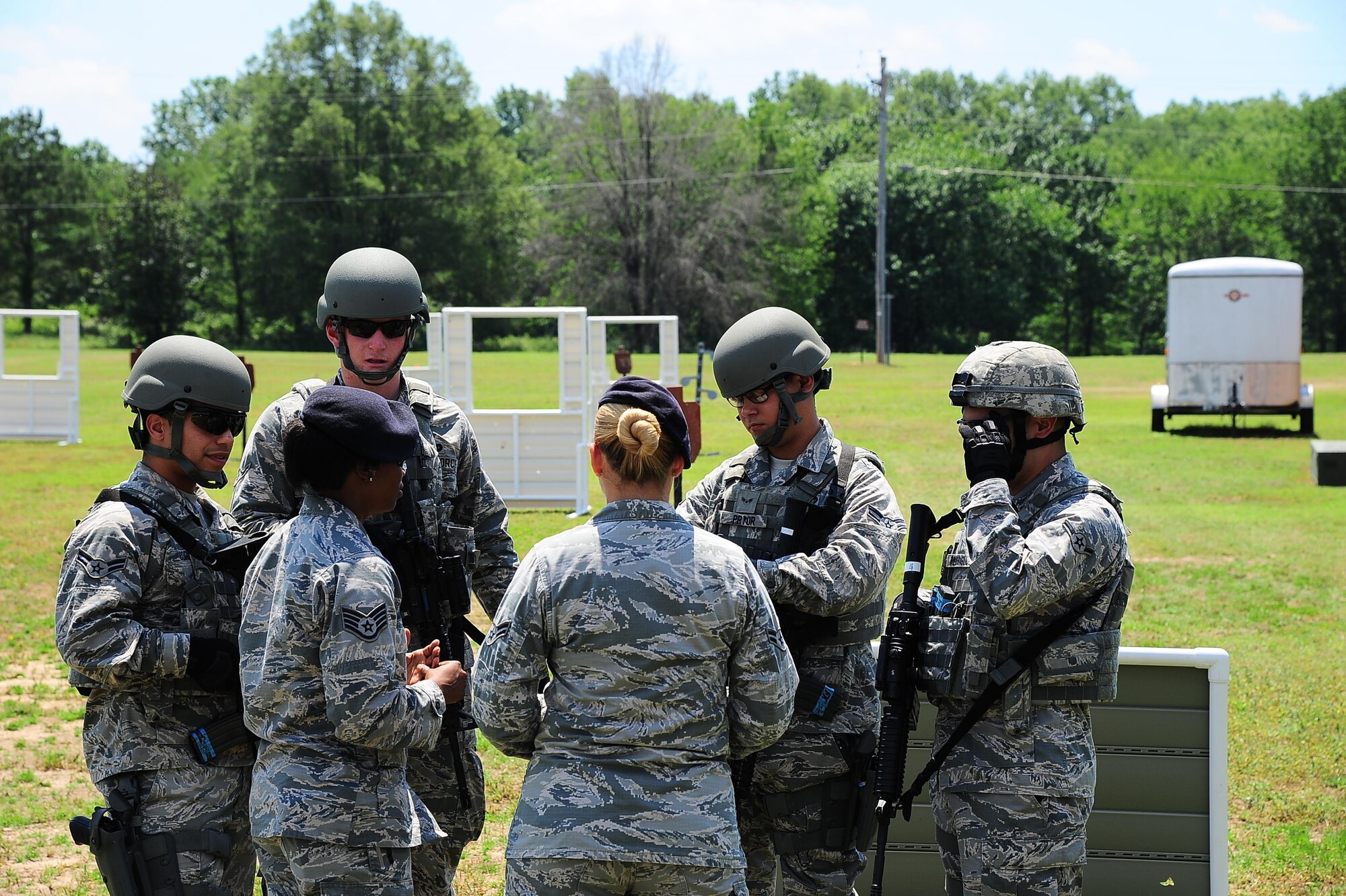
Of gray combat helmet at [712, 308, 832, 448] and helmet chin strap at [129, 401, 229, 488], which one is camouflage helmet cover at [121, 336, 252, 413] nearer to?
helmet chin strap at [129, 401, 229, 488]

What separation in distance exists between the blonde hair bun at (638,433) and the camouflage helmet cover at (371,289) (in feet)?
4.74

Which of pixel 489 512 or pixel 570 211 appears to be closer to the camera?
pixel 489 512

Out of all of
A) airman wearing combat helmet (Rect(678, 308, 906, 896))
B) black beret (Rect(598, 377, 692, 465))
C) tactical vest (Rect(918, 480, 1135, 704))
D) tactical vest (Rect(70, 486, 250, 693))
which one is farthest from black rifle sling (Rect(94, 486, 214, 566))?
tactical vest (Rect(918, 480, 1135, 704))

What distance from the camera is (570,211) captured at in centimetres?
6381

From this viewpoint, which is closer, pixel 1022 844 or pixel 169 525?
pixel 1022 844

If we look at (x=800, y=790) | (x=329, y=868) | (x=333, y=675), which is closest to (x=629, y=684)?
(x=333, y=675)

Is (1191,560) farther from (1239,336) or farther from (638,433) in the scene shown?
(1239,336)

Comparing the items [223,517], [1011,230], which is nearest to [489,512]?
[223,517]

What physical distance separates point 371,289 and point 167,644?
133cm

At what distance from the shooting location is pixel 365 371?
13.6ft

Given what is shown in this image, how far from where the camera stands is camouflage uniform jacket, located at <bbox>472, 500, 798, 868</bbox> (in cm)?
283

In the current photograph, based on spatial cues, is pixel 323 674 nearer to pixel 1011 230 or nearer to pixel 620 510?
pixel 620 510

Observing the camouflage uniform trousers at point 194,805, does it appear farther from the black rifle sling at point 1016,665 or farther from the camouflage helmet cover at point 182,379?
the black rifle sling at point 1016,665

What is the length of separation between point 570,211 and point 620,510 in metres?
62.3
